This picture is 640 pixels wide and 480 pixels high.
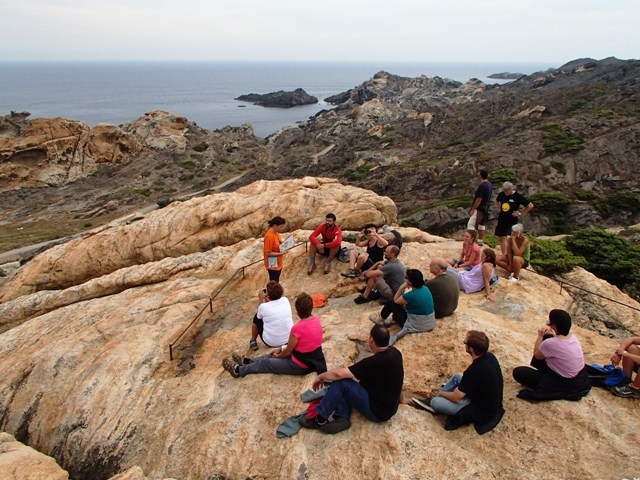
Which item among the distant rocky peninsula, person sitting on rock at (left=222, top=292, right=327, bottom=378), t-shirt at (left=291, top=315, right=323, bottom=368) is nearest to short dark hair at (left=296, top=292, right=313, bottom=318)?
person sitting on rock at (left=222, top=292, right=327, bottom=378)

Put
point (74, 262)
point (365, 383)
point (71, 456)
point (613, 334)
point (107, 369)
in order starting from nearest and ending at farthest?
point (365, 383) → point (71, 456) → point (107, 369) → point (613, 334) → point (74, 262)

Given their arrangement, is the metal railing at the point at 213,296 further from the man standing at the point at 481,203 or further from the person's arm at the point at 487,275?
the person's arm at the point at 487,275

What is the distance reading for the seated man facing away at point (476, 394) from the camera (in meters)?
6.81

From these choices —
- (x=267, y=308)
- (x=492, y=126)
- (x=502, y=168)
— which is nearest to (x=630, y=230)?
(x=502, y=168)

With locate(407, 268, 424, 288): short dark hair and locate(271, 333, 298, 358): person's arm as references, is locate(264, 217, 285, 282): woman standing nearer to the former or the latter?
locate(271, 333, 298, 358): person's arm

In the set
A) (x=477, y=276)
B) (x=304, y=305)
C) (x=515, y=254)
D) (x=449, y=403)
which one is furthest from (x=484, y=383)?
(x=515, y=254)

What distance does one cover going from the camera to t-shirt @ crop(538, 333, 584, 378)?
7.23m

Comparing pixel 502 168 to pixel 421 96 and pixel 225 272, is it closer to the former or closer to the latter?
pixel 225 272

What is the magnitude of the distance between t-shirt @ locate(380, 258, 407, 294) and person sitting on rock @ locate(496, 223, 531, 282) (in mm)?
3754

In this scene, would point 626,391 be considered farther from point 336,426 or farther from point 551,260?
point 551,260

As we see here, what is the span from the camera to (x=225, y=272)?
47.7ft

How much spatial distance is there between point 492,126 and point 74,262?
69284 mm

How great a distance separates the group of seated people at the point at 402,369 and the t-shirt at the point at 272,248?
10.8 feet

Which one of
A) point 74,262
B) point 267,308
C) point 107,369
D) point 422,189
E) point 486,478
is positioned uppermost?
point 267,308
